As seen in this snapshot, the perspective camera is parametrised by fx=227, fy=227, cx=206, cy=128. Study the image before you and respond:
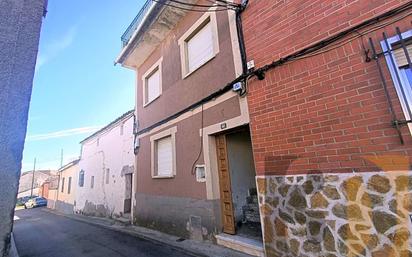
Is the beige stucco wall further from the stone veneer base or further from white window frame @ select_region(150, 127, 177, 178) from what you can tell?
the stone veneer base

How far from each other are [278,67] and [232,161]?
112 inches

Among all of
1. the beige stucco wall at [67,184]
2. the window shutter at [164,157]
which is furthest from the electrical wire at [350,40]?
the beige stucco wall at [67,184]

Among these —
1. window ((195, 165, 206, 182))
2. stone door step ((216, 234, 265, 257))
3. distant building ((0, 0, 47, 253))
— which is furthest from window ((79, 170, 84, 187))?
distant building ((0, 0, 47, 253))

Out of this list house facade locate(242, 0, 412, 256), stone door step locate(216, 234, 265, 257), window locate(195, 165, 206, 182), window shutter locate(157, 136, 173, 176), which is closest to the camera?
house facade locate(242, 0, 412, 256)

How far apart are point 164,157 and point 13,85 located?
599 cm

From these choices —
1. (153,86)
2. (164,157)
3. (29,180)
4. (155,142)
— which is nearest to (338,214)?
(164,157)

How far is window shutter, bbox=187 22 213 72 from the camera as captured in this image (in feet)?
20.4

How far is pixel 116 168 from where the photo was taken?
12703 mm

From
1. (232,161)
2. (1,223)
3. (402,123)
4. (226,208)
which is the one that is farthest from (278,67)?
(1,223)

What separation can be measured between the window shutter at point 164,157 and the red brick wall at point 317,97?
3.64 meters

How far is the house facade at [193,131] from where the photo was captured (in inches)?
213

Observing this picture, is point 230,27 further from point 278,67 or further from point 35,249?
point 35,249

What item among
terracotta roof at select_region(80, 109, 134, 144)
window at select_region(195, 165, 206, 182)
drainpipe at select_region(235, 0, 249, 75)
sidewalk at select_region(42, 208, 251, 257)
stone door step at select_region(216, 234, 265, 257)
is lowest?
sidewalk at select_region(42, 208, 251, 257)

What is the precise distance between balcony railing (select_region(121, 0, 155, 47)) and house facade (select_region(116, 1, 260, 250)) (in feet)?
0.32
